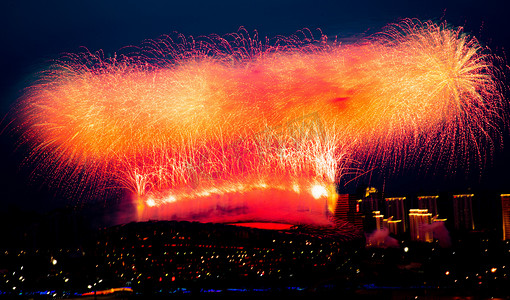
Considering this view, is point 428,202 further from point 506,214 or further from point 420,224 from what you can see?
point 506,214

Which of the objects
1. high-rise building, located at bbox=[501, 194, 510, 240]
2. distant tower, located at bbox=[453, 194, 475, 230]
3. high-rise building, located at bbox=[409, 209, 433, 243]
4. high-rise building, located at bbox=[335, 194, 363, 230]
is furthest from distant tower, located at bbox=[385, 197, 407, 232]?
high-rise building, located at bbox=[335, 194, 363, 230]

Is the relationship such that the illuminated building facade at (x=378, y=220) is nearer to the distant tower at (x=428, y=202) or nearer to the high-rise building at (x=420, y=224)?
the high-rise building at (x=420, y=224)

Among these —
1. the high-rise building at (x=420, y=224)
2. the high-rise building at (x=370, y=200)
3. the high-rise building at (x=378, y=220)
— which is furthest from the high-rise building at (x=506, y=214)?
the high-rise building at (x=370, y=200)

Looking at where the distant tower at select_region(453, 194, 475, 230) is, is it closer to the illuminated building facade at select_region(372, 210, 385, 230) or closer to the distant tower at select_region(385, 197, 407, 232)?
the distant tower at select_region(385, 197, 407, 232)

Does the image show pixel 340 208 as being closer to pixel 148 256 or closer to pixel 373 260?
pixel 373 260

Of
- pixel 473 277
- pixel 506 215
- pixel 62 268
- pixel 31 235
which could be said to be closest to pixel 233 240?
pixel 62 268

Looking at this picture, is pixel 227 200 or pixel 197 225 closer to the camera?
pixel 197 225
